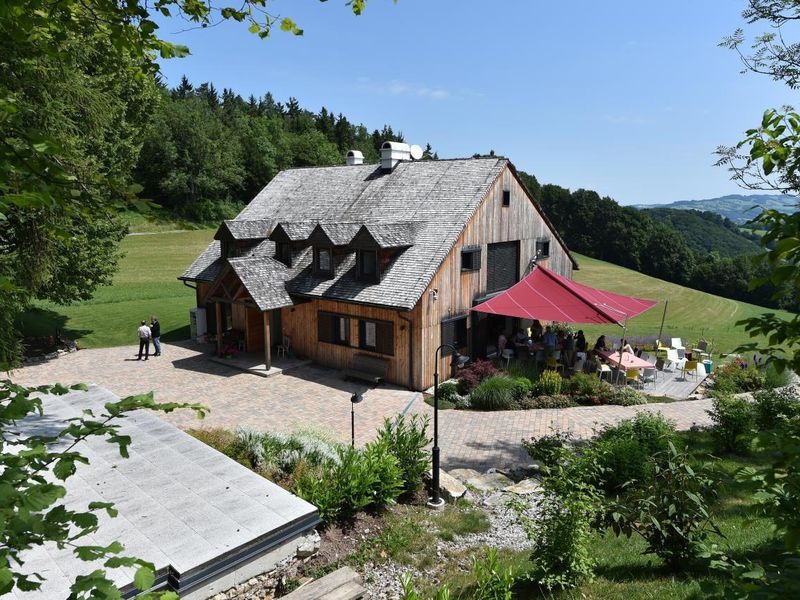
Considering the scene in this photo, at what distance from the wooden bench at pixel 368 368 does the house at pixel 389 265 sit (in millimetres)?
178

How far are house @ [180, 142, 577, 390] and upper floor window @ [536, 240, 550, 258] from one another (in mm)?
96

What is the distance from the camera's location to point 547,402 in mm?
16578

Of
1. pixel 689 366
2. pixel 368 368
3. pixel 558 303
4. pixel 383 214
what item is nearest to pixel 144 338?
pixel 368 368

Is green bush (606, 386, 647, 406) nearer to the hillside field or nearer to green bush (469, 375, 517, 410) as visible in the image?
green bush (469, 375, 517, 410)

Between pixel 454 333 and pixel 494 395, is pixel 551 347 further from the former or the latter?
pixel 494 395

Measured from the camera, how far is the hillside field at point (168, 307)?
2530 centimetres

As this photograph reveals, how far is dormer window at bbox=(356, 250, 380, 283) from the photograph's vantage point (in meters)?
18.7

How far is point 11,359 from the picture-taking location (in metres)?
12.7

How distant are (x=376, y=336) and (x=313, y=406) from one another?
358 centimetres

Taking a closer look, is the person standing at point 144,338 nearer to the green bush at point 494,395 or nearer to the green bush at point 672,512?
the green bush at point 494,395

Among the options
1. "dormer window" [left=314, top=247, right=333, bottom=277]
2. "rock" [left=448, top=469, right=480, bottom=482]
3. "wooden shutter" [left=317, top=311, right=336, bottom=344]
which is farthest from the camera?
"dormer window" [left=314, top=247, right=333, bottom=277]

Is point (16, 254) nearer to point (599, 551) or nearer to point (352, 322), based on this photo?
point (352, 322)

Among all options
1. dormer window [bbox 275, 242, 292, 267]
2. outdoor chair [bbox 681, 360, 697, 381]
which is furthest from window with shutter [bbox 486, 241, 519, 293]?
dormer window [bbox 275, 242, 292, 267]

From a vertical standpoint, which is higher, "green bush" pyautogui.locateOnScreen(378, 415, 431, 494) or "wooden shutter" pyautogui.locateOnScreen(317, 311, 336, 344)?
"wooden shutter" pyautogui.locateOnScreen(317, 311, 336, 344)
